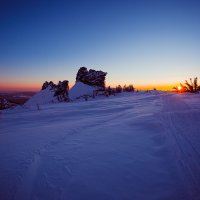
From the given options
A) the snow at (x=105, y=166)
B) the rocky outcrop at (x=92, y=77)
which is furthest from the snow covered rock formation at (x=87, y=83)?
the snow at (x=105, y=166)

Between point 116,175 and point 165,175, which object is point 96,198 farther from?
point 165,175

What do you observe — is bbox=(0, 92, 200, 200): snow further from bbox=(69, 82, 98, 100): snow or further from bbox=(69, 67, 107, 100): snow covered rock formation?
bbox=(69, 67, 107, 100): snow covered rock formation

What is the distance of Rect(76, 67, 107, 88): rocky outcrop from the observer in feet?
157

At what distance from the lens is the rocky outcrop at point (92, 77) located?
47906 millimetres

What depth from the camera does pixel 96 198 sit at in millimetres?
3580

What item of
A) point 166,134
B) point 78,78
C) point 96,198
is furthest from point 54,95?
point 96,198

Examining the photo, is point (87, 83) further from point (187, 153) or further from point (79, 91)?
point (187, 153)

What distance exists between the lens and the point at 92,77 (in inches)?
1908

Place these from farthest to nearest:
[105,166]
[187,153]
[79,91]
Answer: [79,91] → [187,153] → [105,166]

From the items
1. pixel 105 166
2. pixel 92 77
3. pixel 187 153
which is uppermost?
pixel 92 77

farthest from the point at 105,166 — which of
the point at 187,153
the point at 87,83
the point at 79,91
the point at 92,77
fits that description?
the point at 92,77

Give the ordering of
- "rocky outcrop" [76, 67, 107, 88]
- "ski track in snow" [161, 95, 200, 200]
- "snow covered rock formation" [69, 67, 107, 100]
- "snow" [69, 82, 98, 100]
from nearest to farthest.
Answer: "ski track in snow" [161, 95, 200, 200] → "snow" [69, 82, 98, 100] → "snow covered rock formation" [69, 67, 107, 100] → "rocky outcrop" [76, 67, 107, 88]

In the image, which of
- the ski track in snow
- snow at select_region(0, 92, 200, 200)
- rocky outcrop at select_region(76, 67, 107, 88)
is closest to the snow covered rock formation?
rocky outcrop at select_region(76, 67, 107, 88)

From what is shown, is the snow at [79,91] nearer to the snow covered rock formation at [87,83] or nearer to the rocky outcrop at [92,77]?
the snow covered rock formation at [87,83]
